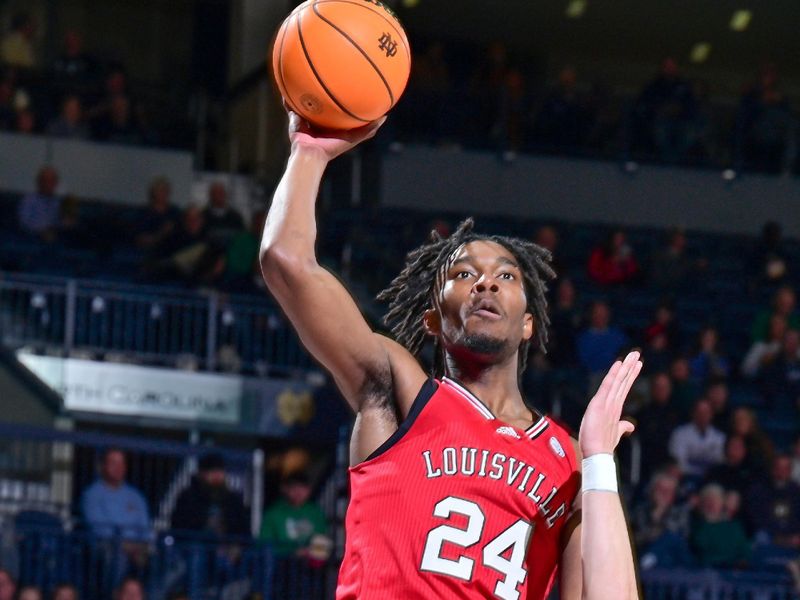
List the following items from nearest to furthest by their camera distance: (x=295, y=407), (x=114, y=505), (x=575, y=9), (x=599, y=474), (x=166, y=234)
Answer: (x=599, y=474)
(x=114, y=505)
(x=295, y=407)
(x=166, y=234)
(x=575, y=9)

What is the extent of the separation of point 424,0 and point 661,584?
422 inches

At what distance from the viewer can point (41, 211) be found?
15305 mm

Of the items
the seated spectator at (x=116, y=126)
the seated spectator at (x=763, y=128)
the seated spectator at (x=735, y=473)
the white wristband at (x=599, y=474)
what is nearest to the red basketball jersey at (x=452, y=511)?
the white wristband at (x=599, y=474)

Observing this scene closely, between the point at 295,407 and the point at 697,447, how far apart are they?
3432mm

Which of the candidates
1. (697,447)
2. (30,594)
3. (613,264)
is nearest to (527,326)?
(30,594)

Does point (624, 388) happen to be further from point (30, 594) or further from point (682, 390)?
point (682, 390)

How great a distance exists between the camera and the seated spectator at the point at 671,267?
16.3m

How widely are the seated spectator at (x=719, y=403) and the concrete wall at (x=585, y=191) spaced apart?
4962mm

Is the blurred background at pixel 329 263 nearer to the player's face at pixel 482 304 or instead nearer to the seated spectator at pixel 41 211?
the seated spectator at pixel 41 211

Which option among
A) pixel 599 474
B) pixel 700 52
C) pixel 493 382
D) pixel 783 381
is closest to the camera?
pixel 599 474

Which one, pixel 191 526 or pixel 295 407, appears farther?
pixel 295 407

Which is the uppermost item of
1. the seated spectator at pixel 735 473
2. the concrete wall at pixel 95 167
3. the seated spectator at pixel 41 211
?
the concrete wall at pixel 95 167

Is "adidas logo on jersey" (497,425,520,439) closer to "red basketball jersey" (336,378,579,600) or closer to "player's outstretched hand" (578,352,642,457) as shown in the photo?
"red basketball jersey" (336,378,579,600)

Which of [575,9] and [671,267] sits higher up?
[575,9]
